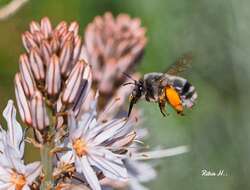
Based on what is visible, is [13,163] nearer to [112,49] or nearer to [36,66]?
[36,66]

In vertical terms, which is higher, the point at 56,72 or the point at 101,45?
the point at 101,45

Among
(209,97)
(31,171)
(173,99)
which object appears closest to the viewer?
(31,171)

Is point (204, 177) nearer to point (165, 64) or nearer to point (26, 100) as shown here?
point (165, 64)

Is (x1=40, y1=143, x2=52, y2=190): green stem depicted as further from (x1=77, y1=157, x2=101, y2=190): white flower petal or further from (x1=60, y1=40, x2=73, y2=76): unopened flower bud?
(x1=60, y1=40, x2=73, y2=76): unopened flower bud

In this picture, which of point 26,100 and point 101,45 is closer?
point 26,100

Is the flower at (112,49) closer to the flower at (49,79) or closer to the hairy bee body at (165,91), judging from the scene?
the hairy bee body at (165,91)

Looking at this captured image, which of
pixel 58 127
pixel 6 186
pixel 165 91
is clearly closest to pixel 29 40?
pixel 58 127

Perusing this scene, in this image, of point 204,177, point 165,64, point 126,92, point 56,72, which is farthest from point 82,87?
point 165,64
